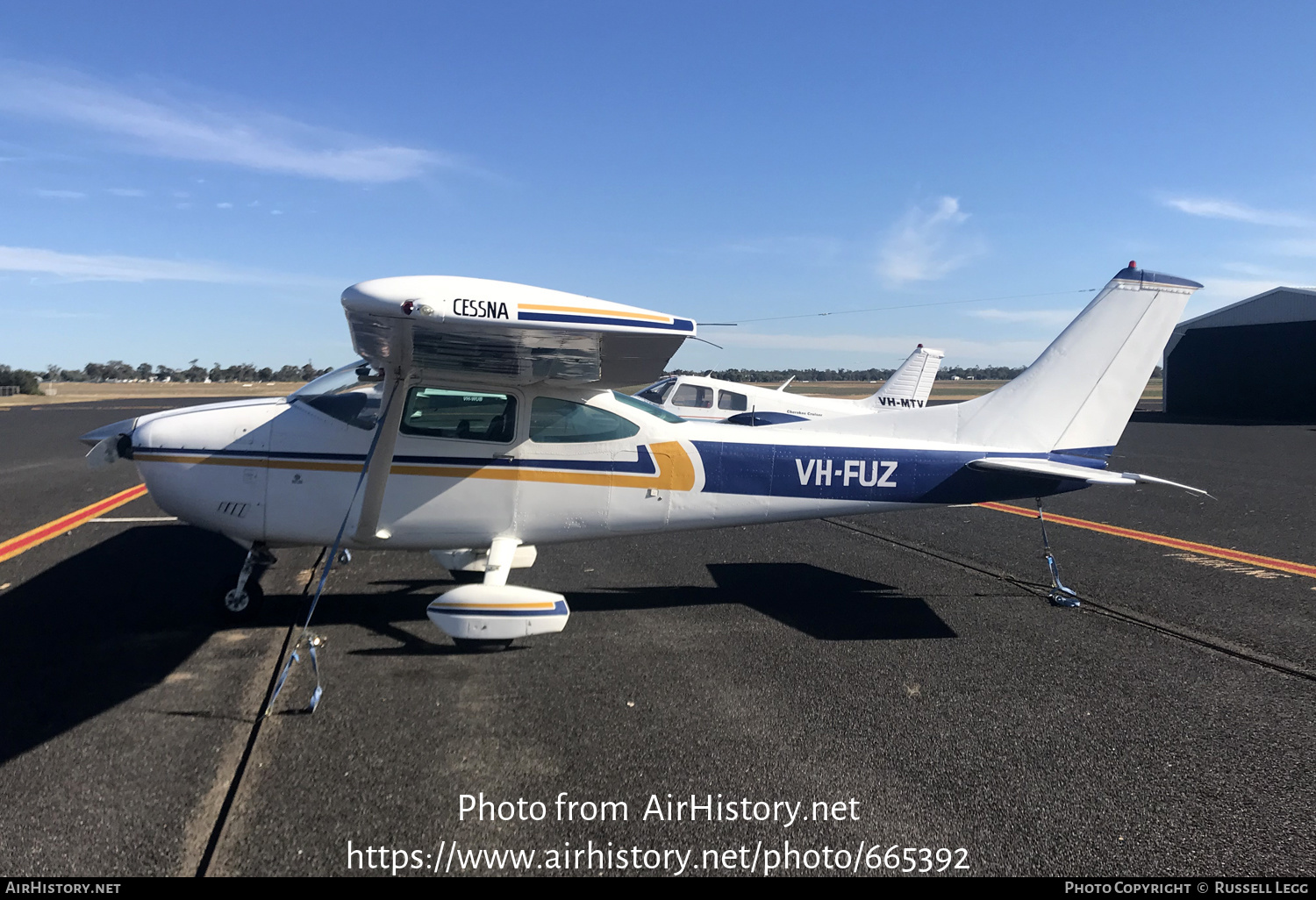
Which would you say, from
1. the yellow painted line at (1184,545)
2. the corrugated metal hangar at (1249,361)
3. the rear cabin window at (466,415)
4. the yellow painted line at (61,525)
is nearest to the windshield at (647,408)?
the rear cabin window at (466,415)

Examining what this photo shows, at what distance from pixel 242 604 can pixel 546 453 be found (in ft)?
8.14

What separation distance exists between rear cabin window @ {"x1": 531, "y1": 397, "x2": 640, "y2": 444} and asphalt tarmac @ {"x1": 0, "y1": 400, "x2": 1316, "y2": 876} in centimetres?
141

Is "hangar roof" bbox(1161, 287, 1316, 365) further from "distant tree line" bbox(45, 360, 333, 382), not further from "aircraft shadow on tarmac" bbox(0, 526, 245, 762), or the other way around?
"distant tree line" bbox(45, 360, 333, 382)

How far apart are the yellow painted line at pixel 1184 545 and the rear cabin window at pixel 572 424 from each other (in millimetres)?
3945

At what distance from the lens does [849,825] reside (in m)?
2.97

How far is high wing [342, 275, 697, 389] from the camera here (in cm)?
325

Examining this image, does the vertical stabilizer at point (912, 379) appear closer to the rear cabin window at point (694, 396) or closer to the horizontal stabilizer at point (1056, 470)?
the rear cabin window at point (694, 396)

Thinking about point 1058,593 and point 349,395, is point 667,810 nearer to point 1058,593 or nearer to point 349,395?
point 349,395

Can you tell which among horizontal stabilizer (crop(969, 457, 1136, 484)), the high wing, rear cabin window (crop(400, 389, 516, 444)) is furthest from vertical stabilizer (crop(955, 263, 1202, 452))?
rear cabin window (crop(400, 389, 516, 444))

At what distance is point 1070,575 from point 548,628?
5.16 m

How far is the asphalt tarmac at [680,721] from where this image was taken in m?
2.84

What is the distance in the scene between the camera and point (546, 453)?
205 inches

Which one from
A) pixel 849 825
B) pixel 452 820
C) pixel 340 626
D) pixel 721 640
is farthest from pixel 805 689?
pixel 340 626

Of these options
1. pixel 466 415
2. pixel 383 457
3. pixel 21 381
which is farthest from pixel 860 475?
pixel 21 381
